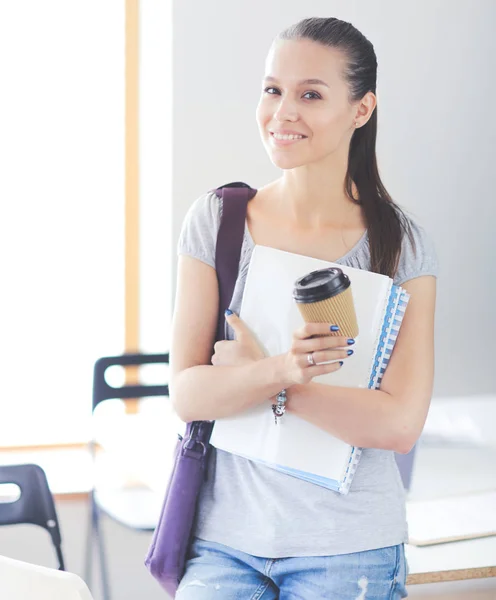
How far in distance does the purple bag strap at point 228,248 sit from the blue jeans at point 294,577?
1.00ft

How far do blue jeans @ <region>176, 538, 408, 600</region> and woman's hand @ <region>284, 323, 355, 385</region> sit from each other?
0.81 ft

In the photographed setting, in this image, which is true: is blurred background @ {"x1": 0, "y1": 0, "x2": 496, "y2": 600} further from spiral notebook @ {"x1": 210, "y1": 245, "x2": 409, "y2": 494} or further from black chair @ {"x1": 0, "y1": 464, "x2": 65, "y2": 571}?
spiral notebook @ {"x1": 210, "y1": 245, "x2": 409, "y2": 494}

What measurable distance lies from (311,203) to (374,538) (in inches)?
18.3

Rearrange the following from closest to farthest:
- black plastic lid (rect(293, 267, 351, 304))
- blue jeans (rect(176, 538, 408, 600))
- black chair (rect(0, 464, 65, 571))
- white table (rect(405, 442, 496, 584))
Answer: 1. black plastic lid (rect(293, 267, 351, 304))
2. blue jeans (rect(176, 538, 408, 600))
3. white table (rect(405, 442, 496, 584))
4. black chair (rect(0, 464, 65, 571))

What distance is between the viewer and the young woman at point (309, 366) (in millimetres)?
1096

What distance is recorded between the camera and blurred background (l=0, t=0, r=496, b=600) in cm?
265

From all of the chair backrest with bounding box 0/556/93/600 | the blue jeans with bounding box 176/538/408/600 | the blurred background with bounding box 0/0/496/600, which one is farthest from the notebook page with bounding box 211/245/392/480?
the blurred background with bounding box 0/0/496/600

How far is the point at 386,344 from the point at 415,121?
5.94 feet

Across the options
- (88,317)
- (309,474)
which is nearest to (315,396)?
(309,474)

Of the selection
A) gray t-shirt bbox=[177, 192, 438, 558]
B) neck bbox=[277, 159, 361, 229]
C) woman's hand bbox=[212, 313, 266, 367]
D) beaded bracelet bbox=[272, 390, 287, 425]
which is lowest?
gray t-shirt bbox=[177, 192, 438, 558]

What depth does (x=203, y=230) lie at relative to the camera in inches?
47.1

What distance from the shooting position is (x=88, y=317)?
2916mm

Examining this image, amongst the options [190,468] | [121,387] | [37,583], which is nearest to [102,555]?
[121,387]

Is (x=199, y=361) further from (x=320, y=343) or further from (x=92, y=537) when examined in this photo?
(x=92, y=537)
